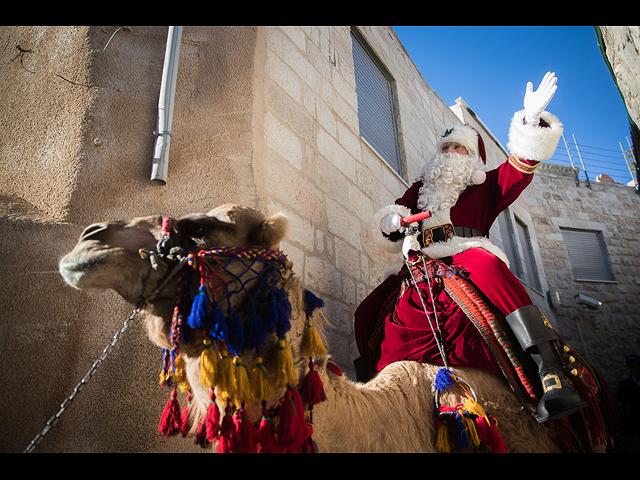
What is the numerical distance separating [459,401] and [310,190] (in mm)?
2257

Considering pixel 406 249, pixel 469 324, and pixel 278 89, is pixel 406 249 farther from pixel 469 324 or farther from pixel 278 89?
pixel 278 89

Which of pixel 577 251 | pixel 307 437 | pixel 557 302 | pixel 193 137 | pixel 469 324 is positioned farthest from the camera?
pixel 577 251

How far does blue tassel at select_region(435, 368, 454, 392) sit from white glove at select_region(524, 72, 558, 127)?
1.84 metres

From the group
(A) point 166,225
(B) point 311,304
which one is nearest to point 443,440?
(B) point 311,304

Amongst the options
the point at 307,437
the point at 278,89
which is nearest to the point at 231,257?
the point at 307,437

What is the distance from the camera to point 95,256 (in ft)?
5.04

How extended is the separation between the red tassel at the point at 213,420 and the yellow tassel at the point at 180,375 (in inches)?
6.3

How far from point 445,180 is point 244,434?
2.70 metres

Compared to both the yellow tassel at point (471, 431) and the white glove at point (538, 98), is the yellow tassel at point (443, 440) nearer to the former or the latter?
the yellow tassel at point (471, 431)

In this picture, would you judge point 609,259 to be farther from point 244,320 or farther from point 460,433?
point 244,320

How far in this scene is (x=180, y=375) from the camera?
170 centimetres

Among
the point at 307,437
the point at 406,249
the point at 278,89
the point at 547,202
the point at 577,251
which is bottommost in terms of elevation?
the point at 307,437

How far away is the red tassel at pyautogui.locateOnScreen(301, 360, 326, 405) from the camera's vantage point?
165cm

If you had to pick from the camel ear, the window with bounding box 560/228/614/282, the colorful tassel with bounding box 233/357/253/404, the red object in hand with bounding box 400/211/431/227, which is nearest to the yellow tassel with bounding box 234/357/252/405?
the colorful tassel with bounding box 233/357/253/404
